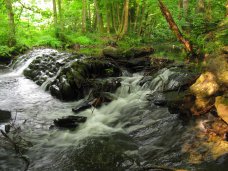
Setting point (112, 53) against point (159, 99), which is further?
point (112, 53)

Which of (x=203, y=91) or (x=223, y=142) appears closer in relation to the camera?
(x=223, y=142)

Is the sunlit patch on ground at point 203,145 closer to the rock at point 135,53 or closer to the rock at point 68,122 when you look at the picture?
the rock at point 68,122

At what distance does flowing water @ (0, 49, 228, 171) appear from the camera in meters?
4.64

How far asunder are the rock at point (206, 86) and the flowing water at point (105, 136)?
0.85 metres

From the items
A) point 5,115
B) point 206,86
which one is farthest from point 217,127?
point 5,115

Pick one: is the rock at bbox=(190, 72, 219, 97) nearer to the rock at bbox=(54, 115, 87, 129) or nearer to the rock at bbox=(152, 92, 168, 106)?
the rock at bbox=(152, 92, 168, 106)

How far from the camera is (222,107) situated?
16.5ft

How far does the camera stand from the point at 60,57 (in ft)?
40.2

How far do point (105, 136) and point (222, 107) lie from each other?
8.88 feet

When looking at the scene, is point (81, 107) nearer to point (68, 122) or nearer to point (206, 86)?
point (68, 122)

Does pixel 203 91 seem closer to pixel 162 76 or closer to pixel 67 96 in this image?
pixel 162 76

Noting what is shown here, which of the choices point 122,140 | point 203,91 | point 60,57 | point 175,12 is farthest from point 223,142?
point 60,57

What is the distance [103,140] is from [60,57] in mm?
7559

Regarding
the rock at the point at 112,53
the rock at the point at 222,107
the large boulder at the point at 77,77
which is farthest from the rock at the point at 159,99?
the rock at the point at 112,53
